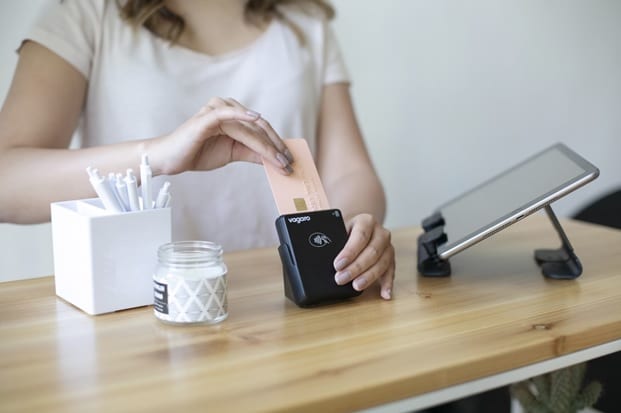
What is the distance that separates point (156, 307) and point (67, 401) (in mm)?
232

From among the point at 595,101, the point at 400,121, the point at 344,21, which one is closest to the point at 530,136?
the point at 595,101

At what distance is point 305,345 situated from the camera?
2.85 ft

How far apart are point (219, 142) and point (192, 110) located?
37 centimetres

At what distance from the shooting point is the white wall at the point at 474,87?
2.27 m

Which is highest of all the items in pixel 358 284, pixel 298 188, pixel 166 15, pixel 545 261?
pixel 166 15

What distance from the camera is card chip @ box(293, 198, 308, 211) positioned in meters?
1.07

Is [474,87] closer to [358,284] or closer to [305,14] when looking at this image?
[305,14]

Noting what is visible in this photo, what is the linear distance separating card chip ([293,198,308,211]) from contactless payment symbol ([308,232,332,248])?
5 centimetres

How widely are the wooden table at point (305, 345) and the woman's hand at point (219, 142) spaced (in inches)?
7.2

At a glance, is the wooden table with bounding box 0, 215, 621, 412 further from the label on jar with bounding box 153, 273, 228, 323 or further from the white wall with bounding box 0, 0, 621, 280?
the white wall with bounding box 0, 0, 621, 280

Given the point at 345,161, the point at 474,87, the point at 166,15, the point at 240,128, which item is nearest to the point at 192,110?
the point at 166,15

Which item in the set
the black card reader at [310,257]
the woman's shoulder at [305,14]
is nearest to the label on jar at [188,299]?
the black card reader at [310,257]

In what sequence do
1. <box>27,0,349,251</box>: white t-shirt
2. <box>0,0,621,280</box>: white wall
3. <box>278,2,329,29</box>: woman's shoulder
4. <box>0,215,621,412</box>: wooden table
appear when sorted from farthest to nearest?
1. <box>0,0,621,280</box>: white wall
2. <box>278,2,329,29</box>: woman's shoulder
3. <box>27,0,349,251</box>: white t-shirt
4. <box>0,215,621,412</box>: wooden table

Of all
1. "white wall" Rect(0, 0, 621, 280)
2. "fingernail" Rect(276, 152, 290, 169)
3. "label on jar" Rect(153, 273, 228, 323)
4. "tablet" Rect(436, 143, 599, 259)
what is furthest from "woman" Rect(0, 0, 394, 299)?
"white wall" Rect(0, 0, 621, 280)
